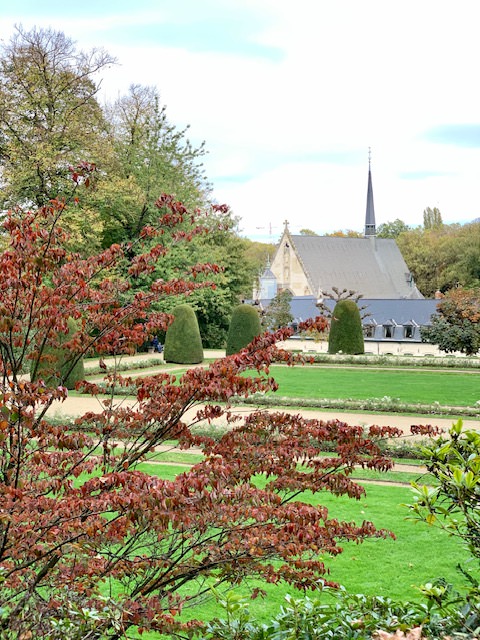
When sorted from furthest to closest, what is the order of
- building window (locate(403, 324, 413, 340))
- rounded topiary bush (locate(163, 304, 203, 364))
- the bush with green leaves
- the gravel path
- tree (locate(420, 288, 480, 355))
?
building window (locate(403, 324, 413, 340)), tree (locate(420, 288, 480, 355)), rounded topiary bush (locate(163, 304, 203, 364)), the gravel path, the bush with green leaves

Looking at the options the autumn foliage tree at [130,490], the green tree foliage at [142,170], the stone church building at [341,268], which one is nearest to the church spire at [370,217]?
the stone church building at [341,268]

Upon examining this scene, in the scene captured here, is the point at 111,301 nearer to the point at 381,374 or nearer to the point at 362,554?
the point at 362,554

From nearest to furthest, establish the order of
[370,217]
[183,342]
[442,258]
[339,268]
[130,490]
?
[130,490], [183,342], [339,268], [442,258], [370,217]

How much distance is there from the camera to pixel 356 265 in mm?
65438

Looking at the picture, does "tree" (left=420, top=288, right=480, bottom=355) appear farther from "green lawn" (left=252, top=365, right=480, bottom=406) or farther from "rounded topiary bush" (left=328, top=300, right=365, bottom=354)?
"green lawn" (left=252, top=365, right=480, bottom=406)

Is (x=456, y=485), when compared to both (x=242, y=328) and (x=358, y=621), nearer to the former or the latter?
(x=358, y=621)

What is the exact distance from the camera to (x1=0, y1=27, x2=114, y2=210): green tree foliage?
26.8 meters

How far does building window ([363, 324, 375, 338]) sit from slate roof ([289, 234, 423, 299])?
14645mm

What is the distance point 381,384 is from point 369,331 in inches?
1070

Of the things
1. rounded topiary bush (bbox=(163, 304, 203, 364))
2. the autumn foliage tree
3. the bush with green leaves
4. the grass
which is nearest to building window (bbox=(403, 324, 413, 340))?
rounded topiary bush (bbox=(163, 304, 203, 364))

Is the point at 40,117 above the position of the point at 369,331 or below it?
above

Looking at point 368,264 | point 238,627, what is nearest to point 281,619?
point 238,627

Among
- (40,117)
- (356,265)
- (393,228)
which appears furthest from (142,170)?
(393,228)

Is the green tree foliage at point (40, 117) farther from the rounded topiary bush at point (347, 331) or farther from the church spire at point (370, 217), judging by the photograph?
the church spire at point (370, 217)
